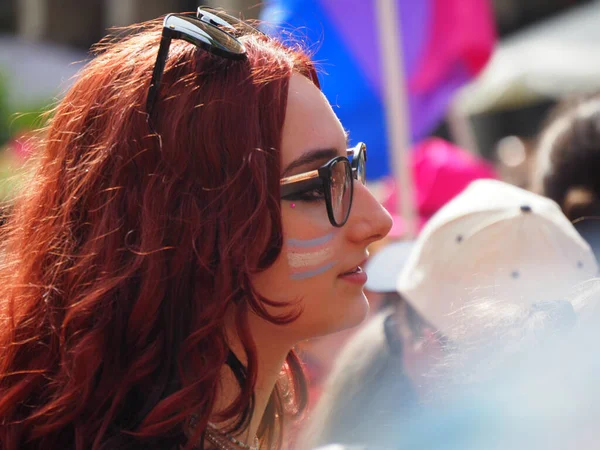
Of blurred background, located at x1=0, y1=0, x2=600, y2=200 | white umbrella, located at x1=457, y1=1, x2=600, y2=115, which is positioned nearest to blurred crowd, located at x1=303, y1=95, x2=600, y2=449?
blurred background, located at x1=0, y1=0, x2=600, y2=200

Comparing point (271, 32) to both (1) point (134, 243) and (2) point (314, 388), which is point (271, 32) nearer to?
(1) point (134, 243)

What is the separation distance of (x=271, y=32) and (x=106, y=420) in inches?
33.4

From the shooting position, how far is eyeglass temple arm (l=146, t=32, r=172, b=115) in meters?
1.23

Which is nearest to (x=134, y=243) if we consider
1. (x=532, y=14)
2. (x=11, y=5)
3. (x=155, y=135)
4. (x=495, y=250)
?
(x=155, y=135)

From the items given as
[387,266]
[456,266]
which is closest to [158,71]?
[456,266]

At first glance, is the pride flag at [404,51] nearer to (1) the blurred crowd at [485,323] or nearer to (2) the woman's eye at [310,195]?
(1) the blurred crowd at [485,323]

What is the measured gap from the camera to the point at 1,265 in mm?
1468

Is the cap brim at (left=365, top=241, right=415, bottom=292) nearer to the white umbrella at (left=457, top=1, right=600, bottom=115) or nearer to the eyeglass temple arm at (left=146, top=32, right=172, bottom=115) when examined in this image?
the eyeglass temple arm at (left=146, top=32, right=172, bottom=115)

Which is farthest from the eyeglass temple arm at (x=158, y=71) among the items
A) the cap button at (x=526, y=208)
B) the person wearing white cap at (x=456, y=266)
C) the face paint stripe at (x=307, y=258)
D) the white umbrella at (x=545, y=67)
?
the white umbrella at (x=545, y=67)

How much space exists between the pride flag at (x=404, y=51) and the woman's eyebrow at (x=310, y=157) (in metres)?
2.41

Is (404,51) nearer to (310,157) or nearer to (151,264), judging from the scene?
(310,157)

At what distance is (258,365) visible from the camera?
1.30 meters

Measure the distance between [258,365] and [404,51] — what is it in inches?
110

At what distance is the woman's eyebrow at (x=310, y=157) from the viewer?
4.20 ft
